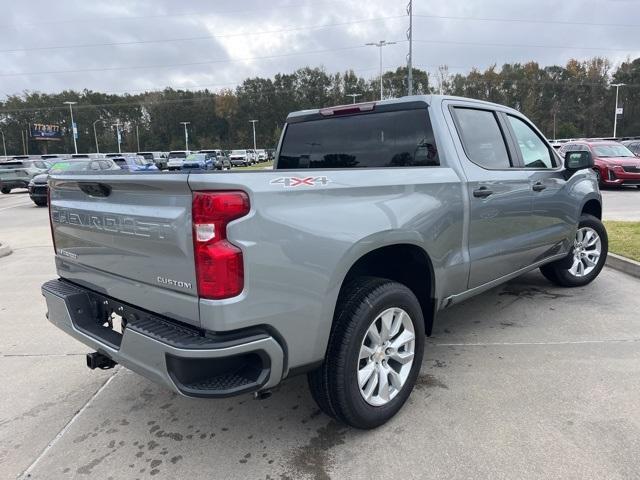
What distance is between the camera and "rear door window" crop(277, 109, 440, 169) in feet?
11.7

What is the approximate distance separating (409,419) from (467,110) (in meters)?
2.33

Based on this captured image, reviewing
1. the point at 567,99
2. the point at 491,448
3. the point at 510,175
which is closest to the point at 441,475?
the point at 491,448

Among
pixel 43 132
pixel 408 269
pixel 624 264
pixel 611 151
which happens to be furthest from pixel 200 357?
pixel 43 132

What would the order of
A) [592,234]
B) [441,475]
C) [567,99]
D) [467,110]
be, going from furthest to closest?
[567,99]
[592,234]
[467,110]
[441,475]

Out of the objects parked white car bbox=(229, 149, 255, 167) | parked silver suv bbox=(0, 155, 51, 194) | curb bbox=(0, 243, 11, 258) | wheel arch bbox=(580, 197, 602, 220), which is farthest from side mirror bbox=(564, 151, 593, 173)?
parked white car bbox=(229, 149, 255, 167)

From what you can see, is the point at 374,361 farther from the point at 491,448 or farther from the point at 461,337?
the point at 461,337

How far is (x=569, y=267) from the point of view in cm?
549

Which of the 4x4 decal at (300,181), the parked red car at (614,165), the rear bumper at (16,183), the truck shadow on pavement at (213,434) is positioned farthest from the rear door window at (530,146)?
the rear bumper at (16,183)

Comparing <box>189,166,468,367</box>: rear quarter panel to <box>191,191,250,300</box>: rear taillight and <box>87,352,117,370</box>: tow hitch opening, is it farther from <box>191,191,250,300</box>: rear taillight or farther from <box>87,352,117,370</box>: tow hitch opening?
<box>87,352,117,370</box>: tow hitch opening

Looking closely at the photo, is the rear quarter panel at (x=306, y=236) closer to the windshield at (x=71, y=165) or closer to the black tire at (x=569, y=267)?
the black tire at (x=569, y=267)

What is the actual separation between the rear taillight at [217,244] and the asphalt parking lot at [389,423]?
110 centimetres

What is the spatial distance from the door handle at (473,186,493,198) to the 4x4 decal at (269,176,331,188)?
1.46 m

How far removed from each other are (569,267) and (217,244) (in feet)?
15.3

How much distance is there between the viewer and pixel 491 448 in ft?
8.86
